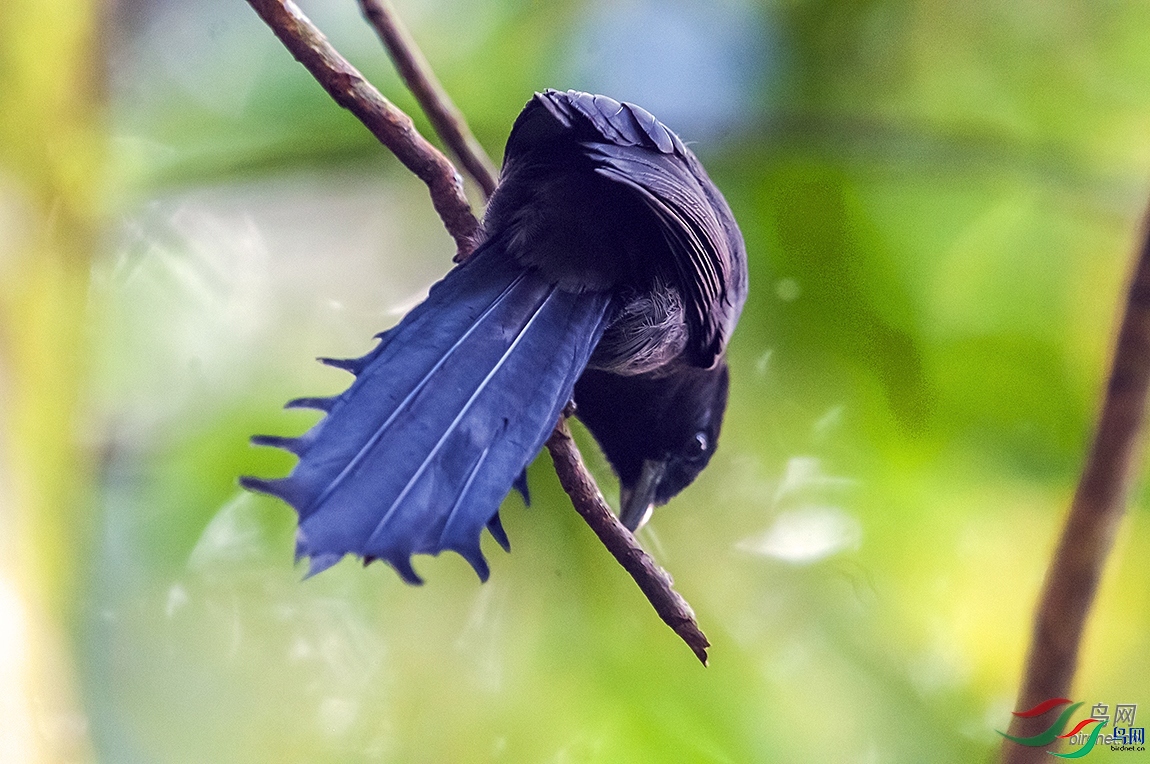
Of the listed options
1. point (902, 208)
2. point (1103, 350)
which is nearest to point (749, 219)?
point (902, 208)

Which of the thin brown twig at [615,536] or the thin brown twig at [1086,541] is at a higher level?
the thin brown twig at [615,536]

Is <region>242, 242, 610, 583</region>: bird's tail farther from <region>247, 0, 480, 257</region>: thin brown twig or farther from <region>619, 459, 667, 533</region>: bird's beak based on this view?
<region>619, 459, 667, 533</region>: bird's beak

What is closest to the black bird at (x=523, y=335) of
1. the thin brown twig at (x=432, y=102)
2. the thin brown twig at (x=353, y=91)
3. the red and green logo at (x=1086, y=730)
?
the thin brown twig at (x=353, y=91)

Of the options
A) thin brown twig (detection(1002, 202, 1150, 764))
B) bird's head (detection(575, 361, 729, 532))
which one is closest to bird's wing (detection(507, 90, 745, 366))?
bird's head (detection(575, 361, 729, 532))

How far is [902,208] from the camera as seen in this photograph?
6.13ft

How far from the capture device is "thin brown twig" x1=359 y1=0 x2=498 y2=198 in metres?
1.57

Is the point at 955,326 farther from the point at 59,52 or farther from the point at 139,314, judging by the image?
the point at 59,52

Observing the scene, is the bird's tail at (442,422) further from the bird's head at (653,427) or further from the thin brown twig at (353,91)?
the bird's head at (653,427)

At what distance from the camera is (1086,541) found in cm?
157

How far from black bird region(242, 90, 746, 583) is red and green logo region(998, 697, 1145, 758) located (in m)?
0.83

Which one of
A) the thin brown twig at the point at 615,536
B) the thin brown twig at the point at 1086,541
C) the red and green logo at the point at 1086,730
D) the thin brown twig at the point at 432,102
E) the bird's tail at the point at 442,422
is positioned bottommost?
the red and green logo at the point at 1086,730

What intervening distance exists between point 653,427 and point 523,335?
740 mm

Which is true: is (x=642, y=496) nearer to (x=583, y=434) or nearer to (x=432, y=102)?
(x=583, y=434)

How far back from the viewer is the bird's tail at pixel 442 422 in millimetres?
860
